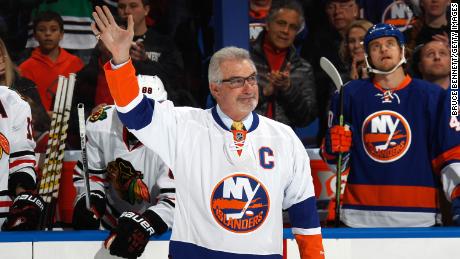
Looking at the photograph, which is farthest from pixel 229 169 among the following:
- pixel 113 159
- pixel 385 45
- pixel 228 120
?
pixel 385 45

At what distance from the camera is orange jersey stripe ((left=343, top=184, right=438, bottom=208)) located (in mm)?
3816

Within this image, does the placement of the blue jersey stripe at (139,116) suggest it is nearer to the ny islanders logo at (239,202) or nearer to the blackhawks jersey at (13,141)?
the ny islanders logo at (239,202)

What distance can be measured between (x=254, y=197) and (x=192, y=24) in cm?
285

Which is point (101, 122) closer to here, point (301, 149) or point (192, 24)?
point (301, 149)

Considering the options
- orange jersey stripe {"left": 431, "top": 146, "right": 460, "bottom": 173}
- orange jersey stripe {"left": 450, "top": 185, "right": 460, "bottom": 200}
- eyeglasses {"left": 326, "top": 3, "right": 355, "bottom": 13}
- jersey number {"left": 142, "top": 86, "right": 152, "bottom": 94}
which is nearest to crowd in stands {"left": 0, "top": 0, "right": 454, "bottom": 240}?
eyeglasses {"left": 326, "top": 3, "right": 355, "bottom": 13}

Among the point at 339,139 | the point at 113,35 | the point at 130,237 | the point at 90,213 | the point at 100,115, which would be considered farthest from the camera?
the point at 339,139

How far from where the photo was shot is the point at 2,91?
354cm

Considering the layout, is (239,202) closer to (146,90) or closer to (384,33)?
(146,90)

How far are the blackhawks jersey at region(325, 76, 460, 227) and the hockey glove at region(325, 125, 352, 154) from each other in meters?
0.09

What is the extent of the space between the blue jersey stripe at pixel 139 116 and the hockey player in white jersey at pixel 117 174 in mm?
640

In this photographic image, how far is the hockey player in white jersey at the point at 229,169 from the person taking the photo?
2643 millimetres

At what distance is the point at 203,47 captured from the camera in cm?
536

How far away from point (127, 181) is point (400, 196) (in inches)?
48.0

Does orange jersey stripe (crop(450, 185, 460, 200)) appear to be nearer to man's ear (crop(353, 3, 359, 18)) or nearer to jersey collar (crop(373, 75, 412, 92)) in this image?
jersey collar (crop(373, 75, 412, 92))
